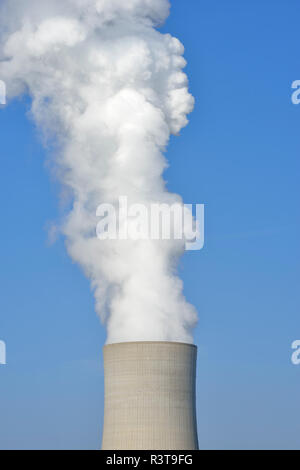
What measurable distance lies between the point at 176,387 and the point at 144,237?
251 inches

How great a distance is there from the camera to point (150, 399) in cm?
3519

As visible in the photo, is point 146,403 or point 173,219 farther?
point 173,219

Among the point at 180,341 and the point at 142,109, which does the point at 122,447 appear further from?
the point at 142,109

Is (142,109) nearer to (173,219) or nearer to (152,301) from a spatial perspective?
(173,219)

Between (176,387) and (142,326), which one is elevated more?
(142,326)

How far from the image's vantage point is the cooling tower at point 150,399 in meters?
35.1

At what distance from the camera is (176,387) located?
35438 millimetres

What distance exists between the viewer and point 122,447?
115 ft

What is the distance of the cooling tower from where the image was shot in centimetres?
3506
